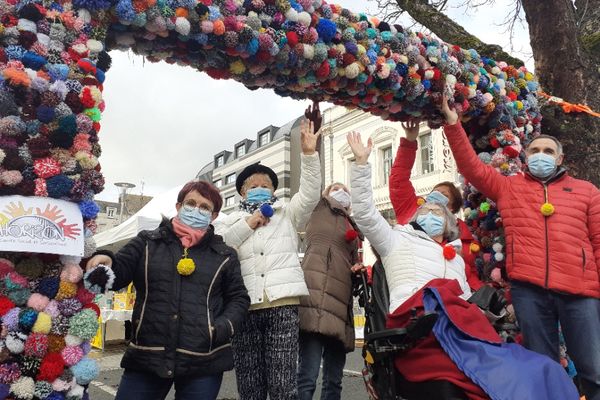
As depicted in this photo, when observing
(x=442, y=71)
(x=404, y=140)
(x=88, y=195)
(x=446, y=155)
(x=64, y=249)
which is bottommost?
(x=64, y=249)

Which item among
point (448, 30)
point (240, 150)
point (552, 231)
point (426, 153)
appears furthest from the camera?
point (240, 150)

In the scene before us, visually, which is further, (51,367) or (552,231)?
(552,231)

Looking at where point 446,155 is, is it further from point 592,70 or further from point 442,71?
point 442,71

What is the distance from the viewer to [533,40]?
5160mm

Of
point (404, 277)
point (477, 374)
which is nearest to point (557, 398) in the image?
point (477, 374)

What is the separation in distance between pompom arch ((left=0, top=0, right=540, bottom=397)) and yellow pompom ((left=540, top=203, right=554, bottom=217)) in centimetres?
84

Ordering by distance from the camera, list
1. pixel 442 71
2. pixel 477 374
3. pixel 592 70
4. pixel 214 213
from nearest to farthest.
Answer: pixel 477 374 → pixel 214 213 → pixel 442 71 → pixel 592 70

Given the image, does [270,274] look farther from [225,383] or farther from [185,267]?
[225,383]

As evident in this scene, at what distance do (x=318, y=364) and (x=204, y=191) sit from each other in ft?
4.55

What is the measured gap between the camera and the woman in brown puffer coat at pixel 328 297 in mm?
3350

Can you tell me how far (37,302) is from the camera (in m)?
2.27

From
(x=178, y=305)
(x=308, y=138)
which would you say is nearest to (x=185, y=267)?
(x=178, y=305)

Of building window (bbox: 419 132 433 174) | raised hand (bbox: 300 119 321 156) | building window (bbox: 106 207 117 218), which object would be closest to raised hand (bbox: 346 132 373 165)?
raised hand (bbox: 300 119 321 156)

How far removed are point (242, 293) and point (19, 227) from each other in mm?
1118
